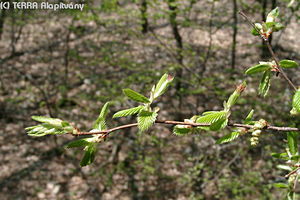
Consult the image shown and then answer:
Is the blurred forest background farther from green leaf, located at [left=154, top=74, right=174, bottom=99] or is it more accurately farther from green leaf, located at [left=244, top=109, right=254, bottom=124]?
green leaf, located at [left=154, top=74, right=174, bottom=99]

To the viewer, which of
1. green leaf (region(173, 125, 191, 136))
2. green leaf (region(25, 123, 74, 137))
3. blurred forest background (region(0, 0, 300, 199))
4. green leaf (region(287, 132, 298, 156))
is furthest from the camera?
blurred forest background (region(0, 0, 300, 199))

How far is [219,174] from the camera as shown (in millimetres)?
3631

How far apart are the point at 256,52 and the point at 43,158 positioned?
4.36 m

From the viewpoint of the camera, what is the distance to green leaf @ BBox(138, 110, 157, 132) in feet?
2.64

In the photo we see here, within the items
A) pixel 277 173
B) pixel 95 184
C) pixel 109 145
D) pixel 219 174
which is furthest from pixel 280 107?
pixel 95 184

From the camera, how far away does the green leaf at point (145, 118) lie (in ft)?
2.64

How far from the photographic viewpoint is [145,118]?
83cm

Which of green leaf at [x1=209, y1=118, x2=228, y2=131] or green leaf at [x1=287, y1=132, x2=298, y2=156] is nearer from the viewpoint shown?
green leaf at [x1=209, y1=118, x2=228, y2=131]

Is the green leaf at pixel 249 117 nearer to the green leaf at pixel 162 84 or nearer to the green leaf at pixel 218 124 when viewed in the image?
the green leaf at pixel 218 124

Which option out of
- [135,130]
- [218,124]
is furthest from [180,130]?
[135,130]

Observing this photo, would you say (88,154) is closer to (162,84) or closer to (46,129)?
(46,129)

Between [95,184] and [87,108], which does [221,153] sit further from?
[87,108]

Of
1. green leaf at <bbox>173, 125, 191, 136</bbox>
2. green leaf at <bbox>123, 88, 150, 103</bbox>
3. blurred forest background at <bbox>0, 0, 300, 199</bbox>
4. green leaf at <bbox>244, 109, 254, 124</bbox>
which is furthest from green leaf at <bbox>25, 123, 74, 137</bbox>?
blurred forest background at <bbox>0, 0, 300, 199</bbox>

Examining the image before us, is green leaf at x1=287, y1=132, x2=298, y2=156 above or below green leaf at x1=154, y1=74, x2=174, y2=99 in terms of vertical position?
below
